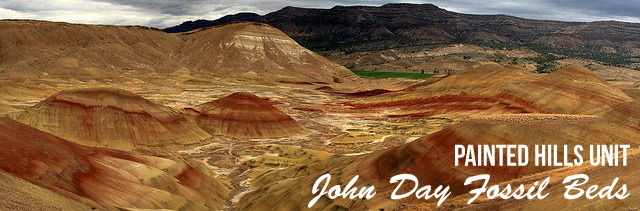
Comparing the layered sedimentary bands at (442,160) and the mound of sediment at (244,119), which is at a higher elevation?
the layered sedimentary bands at (442,160)

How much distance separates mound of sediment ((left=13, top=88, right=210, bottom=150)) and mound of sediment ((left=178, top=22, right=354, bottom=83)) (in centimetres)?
9875

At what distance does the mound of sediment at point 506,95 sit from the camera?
232ft

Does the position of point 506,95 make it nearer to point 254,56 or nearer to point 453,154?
point 453,154

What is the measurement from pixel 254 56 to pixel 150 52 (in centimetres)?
3642

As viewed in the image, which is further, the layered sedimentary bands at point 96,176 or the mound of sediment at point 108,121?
the mound of sediment at point 108,121

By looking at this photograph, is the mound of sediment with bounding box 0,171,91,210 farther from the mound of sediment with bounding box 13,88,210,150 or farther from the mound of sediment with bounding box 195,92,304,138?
the mound of sediment with bounding box 195,92,304,138

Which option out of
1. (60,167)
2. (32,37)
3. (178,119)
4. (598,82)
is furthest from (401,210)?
(32,37)

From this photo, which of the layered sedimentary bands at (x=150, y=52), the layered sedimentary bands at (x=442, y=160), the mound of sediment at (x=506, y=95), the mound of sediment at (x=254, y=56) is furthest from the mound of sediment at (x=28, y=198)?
the mound of sediment at (x=254, y=56)

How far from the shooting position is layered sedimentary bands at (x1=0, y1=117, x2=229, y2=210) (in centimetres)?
2321

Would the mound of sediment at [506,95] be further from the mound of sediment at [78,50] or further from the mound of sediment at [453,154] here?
the mound of sediment at [78,50]

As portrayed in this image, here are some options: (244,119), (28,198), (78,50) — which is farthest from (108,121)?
(78,50)

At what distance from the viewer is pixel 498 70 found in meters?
95.2

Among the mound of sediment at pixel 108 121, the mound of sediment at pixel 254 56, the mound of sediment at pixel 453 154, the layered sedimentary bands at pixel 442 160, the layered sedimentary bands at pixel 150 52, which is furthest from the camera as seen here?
the mound of sediment at pixel 254 56

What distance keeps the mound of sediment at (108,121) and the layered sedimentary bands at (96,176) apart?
1850 cm
